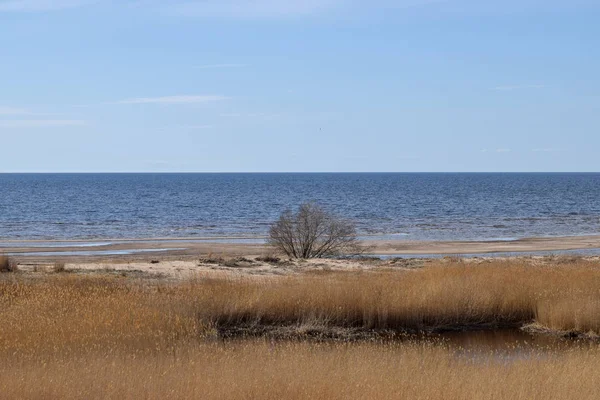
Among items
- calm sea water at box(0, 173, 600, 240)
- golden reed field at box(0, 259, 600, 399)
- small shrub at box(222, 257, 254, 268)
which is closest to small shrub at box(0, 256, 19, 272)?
golden reed field at box(0, 259, 600, 399)

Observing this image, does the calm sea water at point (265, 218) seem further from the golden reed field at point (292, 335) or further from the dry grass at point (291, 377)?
the dry grass at point (291, 377)

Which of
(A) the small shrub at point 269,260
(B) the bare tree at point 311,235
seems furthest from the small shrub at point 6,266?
(B) the bare tree at point 311,235

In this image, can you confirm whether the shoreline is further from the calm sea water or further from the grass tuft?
the grass tuft

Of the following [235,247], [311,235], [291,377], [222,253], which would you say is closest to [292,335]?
[291,377]

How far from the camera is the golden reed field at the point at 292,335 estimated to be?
36.5 feet

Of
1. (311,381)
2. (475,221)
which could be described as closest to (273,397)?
(311,381)

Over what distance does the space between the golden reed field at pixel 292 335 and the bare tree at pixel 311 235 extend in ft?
35.5

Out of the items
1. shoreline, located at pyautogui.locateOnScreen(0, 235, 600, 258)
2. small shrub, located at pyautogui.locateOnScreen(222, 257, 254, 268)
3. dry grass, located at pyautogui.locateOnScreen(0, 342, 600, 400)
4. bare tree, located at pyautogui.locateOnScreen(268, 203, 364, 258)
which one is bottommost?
shoreline, located at pyautogui.locateOnScreen(0, 235, 600, 258)

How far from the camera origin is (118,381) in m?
11.1

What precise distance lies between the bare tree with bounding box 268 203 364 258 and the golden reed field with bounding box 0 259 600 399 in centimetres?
1081

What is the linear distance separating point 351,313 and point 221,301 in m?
3.13

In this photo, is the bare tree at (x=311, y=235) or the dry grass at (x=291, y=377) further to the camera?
the bare tree at (x=311, y=235)

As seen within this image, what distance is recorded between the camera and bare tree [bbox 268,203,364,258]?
33250mm

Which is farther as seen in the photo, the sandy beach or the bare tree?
the bare tree
